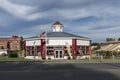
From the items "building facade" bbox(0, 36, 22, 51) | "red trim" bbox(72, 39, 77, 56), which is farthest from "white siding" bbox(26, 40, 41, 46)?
"building facade" bbox(0, 36, 22, 51)

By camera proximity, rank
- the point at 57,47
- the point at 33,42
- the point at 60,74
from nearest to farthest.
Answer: the point at 60,74, the point at 57,47, the point at 33,42

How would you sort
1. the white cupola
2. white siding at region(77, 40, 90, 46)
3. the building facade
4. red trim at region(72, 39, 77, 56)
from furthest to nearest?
the building facade < the white cupola < white siding at region(77, 40, 90, 46) < red trim at region(72, 39, 77, 56)

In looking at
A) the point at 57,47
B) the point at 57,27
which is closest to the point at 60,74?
the point at 57,47

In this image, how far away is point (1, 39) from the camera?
433 feet

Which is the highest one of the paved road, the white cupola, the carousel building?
the white cupola

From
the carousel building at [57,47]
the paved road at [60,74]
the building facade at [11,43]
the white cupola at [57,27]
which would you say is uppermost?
the white cupola at [57,27]

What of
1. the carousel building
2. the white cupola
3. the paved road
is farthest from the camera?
the white cupola

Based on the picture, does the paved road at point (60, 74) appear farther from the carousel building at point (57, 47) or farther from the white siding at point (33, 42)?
the white siding at point (33, 42)

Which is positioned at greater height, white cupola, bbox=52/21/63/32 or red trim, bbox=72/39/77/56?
white cupola, bbox=52/21/63/32

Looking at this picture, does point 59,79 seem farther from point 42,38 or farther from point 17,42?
point 17,42

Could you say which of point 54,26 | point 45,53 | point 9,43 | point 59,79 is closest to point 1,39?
point 9,43

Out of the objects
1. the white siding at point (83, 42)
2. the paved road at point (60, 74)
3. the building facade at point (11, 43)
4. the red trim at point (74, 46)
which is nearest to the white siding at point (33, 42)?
the red trim at point (74, 46)

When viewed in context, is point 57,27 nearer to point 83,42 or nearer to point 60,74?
point 83,42

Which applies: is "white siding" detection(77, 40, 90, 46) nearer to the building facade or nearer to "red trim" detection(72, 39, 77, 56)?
"red trim" detection(72, 39, 77, 56)
